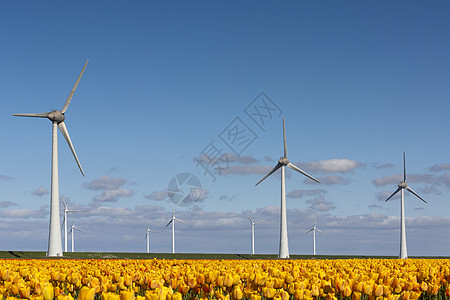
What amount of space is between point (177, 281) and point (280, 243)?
70.7m

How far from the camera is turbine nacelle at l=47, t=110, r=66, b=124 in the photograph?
68.6 meters

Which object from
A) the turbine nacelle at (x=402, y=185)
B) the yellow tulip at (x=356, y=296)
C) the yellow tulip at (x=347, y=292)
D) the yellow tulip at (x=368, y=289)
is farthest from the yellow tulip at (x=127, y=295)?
the turbine nacelle at (x=402, y=185)

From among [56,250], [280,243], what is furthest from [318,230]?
[56,250]

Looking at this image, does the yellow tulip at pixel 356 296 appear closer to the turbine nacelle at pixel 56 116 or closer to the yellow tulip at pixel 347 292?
the yellow tulip at pixel 347 292

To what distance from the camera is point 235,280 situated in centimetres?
1075

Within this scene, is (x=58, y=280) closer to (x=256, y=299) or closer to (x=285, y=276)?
(x=285, y=276)

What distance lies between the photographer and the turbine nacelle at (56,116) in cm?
6862

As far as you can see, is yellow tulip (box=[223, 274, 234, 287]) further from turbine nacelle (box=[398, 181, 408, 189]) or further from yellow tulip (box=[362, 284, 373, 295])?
turbine nacelle (box=[398, 181, 408, 189])

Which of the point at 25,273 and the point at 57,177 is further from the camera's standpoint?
the point at 57,177

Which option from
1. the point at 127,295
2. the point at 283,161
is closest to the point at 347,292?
the point at 127,295

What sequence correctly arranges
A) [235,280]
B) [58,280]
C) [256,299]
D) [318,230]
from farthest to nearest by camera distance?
[318,230] < [58,280] < [235,280] < [256,299]

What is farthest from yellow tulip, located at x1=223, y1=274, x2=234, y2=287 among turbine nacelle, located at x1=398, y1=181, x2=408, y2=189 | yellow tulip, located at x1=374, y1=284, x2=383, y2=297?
turbine nacelle, located at x1=398, y1=181, x2=408, y2=189

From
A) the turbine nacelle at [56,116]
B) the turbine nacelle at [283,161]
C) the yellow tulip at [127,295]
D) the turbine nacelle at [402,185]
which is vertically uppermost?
the turbine nacelle at [56,116]

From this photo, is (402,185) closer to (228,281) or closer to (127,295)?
(228,281)
